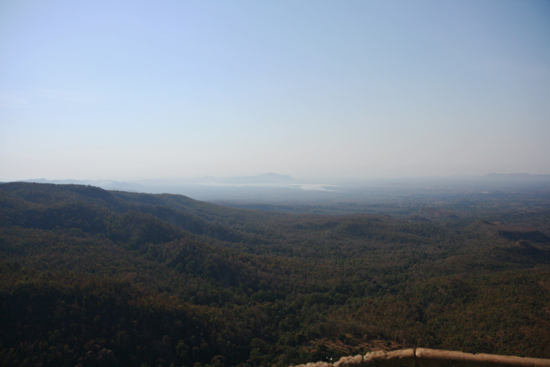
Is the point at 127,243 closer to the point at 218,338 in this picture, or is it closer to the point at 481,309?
the point at 218,338

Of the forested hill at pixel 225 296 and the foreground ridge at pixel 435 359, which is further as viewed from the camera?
the forested hill at pixel 225 296

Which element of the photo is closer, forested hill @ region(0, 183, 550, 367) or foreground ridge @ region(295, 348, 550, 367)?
foreground ridge @ region(295, 348, 550, 367)

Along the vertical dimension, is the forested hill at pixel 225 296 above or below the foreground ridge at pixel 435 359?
below

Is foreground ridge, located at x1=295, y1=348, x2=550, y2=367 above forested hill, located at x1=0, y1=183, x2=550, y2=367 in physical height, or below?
above

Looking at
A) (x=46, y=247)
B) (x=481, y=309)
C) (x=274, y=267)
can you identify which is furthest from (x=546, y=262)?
(x=46, y=247)
